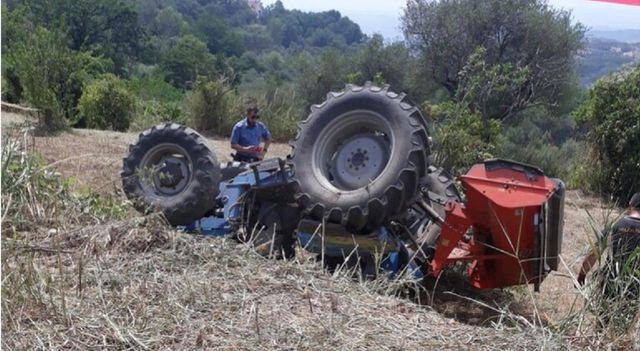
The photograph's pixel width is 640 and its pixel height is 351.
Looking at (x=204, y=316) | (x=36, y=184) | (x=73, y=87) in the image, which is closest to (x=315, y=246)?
(x=36, y=184)

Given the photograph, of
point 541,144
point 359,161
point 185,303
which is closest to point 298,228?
point 359,161

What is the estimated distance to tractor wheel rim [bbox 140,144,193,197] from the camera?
6938 millimetres

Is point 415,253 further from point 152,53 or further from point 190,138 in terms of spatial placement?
point 152,53

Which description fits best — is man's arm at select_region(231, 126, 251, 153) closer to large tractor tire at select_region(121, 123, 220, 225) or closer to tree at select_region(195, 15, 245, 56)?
large tractor tire at select_region(121, 123, 220, 225)

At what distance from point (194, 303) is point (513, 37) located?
24.4 meters

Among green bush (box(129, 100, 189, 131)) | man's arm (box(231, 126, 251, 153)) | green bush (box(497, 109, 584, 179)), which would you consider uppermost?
man's arm (box(231, 126, 251, 153))

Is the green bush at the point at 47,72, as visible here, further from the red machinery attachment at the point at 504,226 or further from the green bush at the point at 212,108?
Answer: the red machinery attachment at the point at 504,226

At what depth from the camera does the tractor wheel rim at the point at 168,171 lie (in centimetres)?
694

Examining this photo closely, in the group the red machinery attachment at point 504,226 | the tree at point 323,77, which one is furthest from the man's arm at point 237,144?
the tree at point 323,77

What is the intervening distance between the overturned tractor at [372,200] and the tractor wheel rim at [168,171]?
12 mm

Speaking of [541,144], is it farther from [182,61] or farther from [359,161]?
[182,61]

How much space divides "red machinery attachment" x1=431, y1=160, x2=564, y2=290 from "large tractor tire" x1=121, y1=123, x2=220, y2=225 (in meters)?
2.08

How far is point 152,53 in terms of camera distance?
5847 cm

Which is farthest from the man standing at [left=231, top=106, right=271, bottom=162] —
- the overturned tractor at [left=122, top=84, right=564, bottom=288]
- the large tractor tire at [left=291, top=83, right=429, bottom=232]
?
the large tractor tire at [left=291, top=83, right=429, bottom=232]
